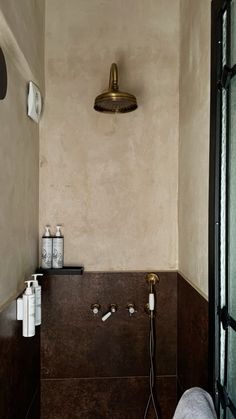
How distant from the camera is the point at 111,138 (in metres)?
2.04

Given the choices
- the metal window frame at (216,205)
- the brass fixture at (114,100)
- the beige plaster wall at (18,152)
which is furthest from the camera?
the brass fixture at (114,100)

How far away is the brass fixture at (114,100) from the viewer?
169 centimetres

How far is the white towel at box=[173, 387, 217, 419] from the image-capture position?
1039mm

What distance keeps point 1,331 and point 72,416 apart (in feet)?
3.44

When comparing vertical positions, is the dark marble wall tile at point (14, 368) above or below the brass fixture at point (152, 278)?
below

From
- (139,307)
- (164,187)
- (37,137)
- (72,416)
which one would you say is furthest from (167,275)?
(37,137)

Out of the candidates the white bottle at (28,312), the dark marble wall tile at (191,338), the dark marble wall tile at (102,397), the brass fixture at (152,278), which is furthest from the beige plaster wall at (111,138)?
the dark marble wall tile at (102,397)

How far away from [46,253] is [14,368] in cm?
67

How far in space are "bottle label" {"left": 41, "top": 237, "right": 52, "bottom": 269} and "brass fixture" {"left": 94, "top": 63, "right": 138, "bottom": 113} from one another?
820mm

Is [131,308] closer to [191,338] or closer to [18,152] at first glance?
[191,338]

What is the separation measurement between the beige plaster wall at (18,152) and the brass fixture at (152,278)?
26.8 inches

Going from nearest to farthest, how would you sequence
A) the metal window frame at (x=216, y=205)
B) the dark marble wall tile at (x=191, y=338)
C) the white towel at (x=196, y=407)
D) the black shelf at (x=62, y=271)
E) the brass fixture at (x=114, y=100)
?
1. the white towel at (x=196, y=407)
2. the metal window frame at (x=216, y=205)
3. the dark marble wall tile at (x=191, y=338)
4. the brass fixture at (x=114, y=100)
5. the black shelf at (x=62, y=271)

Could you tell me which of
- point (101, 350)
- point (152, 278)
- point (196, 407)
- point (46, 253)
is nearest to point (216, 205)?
point (196, 407)

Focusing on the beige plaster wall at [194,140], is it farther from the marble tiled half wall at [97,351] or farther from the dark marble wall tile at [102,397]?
the dark marble wall tile at [102,397]
